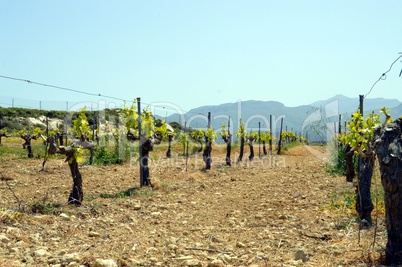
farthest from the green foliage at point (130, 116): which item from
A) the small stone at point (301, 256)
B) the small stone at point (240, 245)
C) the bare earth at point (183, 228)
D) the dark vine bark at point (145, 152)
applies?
the small stone at point (301, 256)

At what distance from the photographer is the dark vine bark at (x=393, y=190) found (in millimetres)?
3766

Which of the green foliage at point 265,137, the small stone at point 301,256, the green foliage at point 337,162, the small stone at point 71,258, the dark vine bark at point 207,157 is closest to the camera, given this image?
the small stone at point 71,258

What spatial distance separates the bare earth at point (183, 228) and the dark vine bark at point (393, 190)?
250mm

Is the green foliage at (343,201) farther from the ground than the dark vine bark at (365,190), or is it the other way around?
the dark vine bark at (365,190)

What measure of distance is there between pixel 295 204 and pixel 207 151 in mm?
7918

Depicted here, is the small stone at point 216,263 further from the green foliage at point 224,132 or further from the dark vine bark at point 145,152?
the green foliage at point 224,132

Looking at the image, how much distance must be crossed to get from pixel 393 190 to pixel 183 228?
3056 millimetres

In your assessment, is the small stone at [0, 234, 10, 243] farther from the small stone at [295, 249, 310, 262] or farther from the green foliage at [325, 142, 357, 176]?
the green foliage at [325, 142, 357, 176]

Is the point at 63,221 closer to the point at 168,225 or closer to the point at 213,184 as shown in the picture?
the point at 168,225

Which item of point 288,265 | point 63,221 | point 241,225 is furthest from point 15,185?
point 288,265

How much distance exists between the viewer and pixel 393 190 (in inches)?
149

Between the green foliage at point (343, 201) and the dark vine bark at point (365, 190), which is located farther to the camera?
the green foliage at point (343, 201)

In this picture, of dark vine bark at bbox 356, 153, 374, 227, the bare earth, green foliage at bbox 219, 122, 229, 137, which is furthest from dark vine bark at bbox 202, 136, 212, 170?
dark vine bark at bbox 356, 153, 374, 227

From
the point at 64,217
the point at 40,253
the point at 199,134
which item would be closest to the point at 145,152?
the point at 64,217
